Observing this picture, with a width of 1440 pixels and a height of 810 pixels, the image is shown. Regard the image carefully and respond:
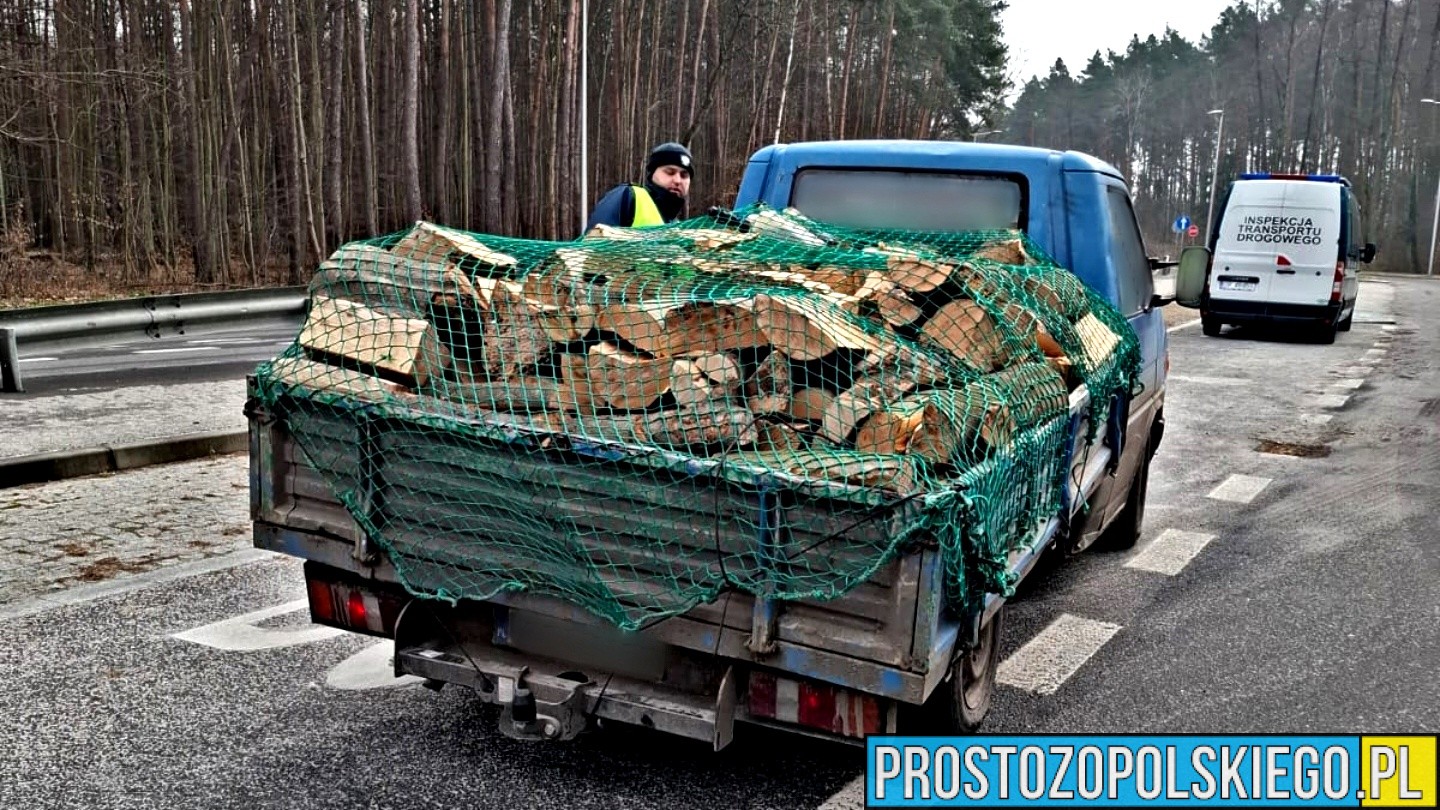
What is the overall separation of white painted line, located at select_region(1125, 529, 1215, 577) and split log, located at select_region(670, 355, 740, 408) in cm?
383

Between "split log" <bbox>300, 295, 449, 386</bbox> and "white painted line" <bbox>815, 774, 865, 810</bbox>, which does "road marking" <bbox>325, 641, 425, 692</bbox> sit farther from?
"white painted line" <bbox>815, 774, 865, 810</bbox>

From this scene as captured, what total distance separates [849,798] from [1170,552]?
12.7 ft

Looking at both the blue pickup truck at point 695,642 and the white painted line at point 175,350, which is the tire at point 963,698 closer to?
the blue pickup truck at point 695,642

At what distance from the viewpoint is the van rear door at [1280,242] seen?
20234 millimetres

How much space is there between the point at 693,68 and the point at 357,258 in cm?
4464

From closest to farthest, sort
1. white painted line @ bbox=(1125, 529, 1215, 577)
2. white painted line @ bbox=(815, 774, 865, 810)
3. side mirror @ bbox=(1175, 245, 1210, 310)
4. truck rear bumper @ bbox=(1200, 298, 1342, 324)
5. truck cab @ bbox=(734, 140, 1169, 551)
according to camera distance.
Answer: white painted line @ bbox=(815, 774, 865, 810) → truck cab @ bbox=(734, 140, 1169, 551) → side mirror @ bbox=(1175, 245, 1210, 310) → white painted line @ bbox=(1125, 529, 1215, 577) → truck rear bumper @ bbox=(1200, 298, 1342, 324)

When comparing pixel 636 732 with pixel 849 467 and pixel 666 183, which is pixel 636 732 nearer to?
pixel 849 467

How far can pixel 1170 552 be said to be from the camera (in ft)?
22.6

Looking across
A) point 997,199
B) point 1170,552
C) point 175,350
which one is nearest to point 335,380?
point 997,199

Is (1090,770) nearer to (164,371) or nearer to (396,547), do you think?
(396,547)

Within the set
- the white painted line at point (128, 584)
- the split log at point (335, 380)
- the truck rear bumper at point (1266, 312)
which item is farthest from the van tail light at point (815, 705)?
the truck rear bumper at point (1266, 312)

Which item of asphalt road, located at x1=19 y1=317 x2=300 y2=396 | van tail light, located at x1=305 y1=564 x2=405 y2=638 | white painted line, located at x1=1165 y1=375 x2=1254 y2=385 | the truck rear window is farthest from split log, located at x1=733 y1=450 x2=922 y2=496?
white painted line, located at x1=1165 y1=375 x2=1254 y2=385

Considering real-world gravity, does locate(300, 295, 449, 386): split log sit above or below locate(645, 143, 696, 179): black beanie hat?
below

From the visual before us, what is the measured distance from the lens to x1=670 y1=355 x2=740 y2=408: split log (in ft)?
11.2
